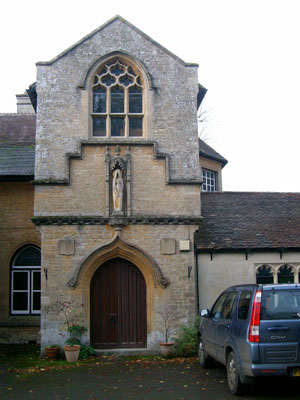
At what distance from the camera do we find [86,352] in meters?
13.3

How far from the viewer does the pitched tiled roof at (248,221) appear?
51.5ft

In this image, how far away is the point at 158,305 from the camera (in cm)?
1394

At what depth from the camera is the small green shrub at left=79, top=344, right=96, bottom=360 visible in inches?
520

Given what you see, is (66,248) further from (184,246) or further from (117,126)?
(117,126)

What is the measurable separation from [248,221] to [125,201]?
530cm

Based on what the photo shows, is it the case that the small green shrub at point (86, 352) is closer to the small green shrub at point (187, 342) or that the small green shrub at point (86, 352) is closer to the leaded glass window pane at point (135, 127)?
the small green shrub at point (187, 342)

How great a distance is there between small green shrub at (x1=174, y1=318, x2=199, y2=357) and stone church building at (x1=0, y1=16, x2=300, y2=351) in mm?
349

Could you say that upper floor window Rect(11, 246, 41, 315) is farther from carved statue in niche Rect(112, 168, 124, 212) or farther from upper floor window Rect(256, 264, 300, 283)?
upper floor window Rect(256, 264, 300, 283)

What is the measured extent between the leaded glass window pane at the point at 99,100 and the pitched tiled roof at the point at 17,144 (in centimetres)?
384

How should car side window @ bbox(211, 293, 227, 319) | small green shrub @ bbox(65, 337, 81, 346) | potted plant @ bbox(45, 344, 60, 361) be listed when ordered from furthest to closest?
1. small green shrub @ bbox(65, 337, 81, 346)
2. potted plant @ bbox(45, 344, 60, 361)
3. car side window @ bbox(211, 293, 227, 319)

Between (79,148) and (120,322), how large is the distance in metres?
5.29

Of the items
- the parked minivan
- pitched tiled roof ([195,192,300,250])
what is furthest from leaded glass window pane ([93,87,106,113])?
the parked minivan

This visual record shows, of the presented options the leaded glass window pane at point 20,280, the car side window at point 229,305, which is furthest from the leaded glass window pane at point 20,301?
the car side window at point 229,305

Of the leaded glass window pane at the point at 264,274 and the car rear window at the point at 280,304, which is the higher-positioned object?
the leaded glass window pane at the point at 264,274
